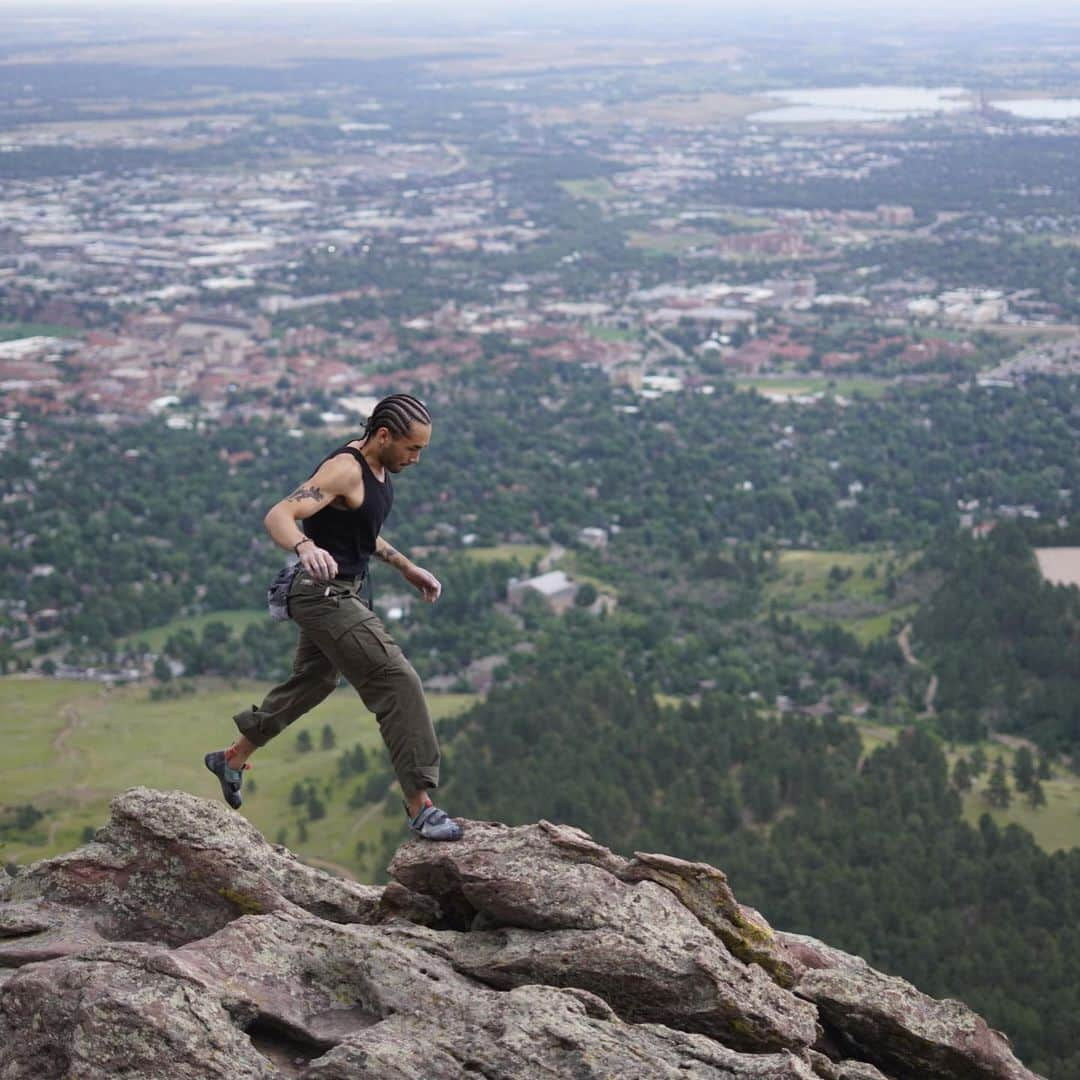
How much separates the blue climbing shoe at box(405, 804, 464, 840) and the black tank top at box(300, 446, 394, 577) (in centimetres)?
164

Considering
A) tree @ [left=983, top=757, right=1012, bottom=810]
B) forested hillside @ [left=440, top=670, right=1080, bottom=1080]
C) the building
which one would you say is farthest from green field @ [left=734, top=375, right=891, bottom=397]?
tree @ [left=983, top=757, right=1012, bottom=810]

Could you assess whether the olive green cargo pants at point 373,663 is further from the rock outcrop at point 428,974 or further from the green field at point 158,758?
the green field at point 158,758

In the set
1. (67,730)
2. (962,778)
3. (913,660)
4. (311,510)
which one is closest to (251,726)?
(311,510)

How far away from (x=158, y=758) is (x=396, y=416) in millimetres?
41005

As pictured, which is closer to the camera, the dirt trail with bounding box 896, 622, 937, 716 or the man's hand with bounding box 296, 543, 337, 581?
the man's hand with bounding box 296, 543, 337, 581

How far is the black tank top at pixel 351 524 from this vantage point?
1078cm

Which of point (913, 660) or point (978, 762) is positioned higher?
point (978, 762)

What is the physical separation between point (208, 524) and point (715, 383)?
39.6 m

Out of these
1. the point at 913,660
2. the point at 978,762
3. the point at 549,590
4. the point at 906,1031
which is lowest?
the point at 549,590

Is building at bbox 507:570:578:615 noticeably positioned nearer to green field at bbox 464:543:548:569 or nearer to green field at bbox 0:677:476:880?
green field at bbox 464:543:548:569

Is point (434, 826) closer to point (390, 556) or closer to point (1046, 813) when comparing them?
point (390, 556)

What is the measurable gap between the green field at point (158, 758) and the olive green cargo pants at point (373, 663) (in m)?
28.2

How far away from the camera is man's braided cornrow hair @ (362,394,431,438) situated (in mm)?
10766

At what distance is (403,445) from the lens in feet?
35.5
